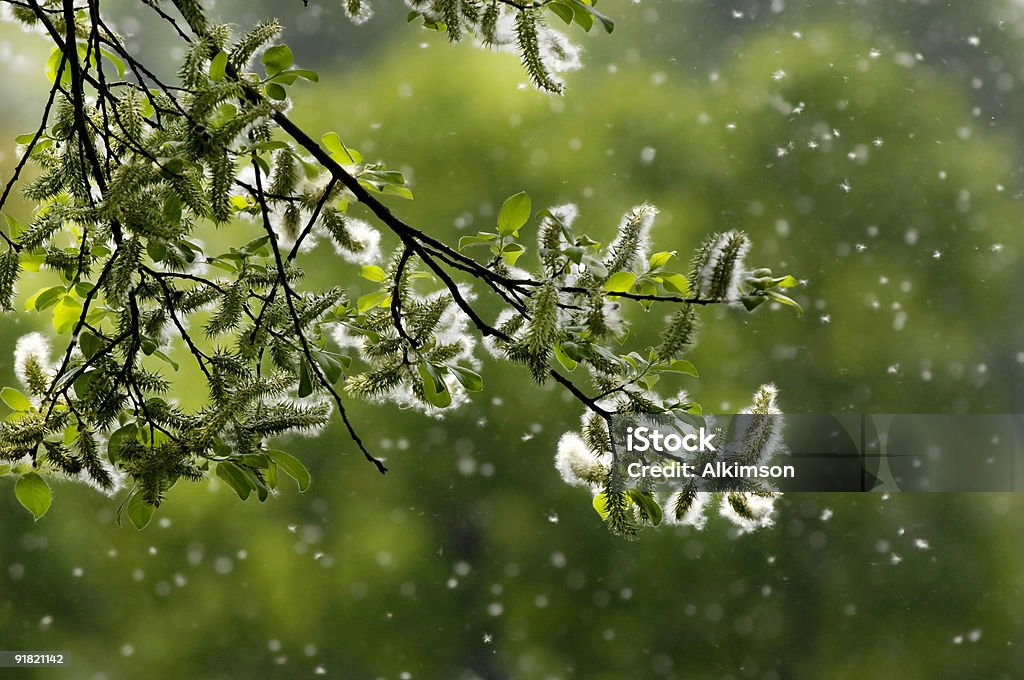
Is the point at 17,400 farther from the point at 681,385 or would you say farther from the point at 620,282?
the point at 681,385

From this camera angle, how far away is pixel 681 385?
2.21 m

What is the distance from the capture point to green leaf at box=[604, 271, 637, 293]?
Answer: 1.73 feet

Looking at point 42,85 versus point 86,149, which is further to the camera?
point 42,85

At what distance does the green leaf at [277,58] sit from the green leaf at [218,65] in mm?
Result: 43

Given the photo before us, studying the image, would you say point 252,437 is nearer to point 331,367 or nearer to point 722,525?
point 331,367

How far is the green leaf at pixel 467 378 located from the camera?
63 cm

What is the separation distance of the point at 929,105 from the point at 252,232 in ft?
5.62

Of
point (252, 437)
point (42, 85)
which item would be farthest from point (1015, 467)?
point (42, 85)

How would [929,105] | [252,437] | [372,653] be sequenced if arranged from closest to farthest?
1. [252,437]
2. [372,653]
3. [929,105]

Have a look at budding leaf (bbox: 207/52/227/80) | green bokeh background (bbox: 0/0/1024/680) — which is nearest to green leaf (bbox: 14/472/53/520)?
budding leaf (bbox: 207/52/227/80)

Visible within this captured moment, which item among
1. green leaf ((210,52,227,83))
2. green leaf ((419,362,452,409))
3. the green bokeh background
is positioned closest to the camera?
green leaf ((210,52,227,83))

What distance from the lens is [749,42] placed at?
2.23 meters

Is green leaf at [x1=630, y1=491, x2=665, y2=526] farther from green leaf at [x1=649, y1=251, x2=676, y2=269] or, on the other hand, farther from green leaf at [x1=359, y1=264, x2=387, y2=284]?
green leaf at [x1=359, y1=264, x2=387, y2=284]

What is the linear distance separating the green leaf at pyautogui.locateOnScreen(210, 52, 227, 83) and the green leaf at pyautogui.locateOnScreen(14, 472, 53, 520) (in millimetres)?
279
